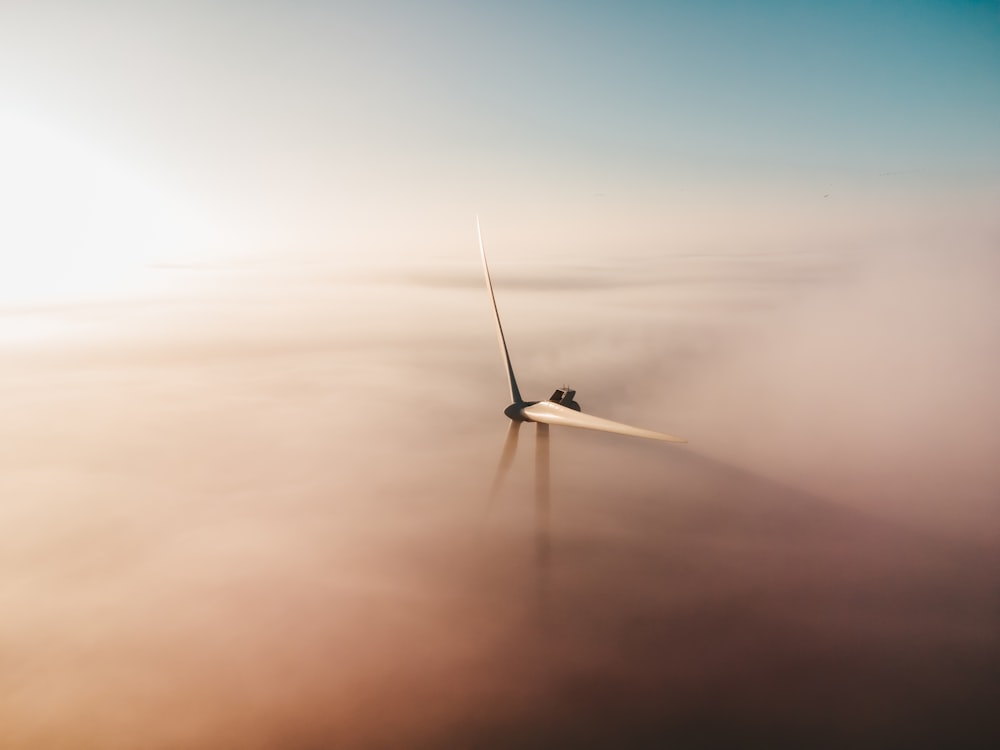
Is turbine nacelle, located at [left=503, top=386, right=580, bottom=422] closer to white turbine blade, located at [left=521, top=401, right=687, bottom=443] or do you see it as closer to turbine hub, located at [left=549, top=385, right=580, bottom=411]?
turbine hub, located at [left=549, top=385, right=580, bottom=411]

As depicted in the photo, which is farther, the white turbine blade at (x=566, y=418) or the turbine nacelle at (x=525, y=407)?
the turbine nacelle at (x=525, y=407)

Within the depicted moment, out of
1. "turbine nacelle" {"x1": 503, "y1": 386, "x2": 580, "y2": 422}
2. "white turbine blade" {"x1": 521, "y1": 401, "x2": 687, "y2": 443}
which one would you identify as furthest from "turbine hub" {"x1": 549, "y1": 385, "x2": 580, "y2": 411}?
"white turbine blade" {"x1": 521, "y1": 401, "x2": 687, "y2": 443}

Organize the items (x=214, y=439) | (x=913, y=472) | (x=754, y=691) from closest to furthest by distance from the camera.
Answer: (x=754, y=691) < (x=913, y=472) < (x=214, y=439)

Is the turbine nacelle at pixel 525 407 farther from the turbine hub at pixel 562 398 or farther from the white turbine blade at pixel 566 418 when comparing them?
the white turbine blade at pixel 566 418

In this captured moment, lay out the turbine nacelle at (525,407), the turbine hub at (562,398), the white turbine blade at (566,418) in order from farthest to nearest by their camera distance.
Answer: the turbine hub at (562,398) → the turbine nacelle at (525,407) → the white turbine blade at (566,418)

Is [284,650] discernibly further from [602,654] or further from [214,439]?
[214,439]

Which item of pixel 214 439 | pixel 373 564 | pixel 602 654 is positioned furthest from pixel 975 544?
pixel 214 439

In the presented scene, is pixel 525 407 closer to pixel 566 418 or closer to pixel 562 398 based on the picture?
pixel 562 398

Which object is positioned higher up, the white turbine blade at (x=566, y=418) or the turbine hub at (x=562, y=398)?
the turbine hub at (x=562, y=398)

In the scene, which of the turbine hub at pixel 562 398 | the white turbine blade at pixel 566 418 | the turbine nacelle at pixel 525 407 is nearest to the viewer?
the white turbine blade at pixel 566 418

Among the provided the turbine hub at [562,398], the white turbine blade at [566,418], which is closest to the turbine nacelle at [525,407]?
the turbine hub at [562,398]

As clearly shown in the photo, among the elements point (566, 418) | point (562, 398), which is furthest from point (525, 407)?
point (566, 418)
